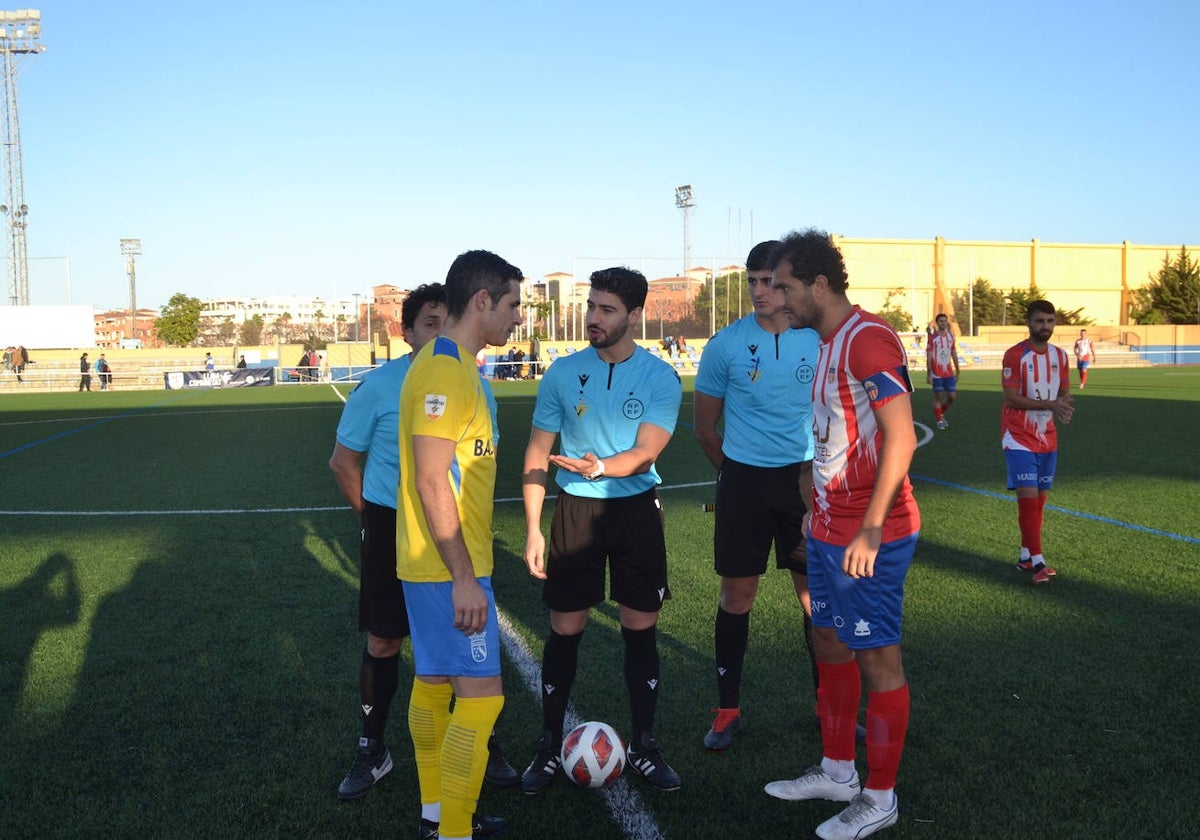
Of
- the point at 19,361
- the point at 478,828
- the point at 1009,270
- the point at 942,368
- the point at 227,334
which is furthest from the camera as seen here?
the point at 227,334

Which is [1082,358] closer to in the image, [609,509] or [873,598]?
[609,509]

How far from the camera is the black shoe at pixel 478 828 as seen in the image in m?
3.32

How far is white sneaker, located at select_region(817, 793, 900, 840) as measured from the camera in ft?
10.9

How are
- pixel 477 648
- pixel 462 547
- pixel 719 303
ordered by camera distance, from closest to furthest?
pixel 462 547
pixel 477 648
pixel 719 303

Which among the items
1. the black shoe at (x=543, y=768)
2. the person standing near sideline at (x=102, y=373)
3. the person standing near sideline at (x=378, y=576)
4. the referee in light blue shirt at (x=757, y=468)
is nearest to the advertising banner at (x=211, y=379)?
the person standing near sideline at (x=102, y=373)

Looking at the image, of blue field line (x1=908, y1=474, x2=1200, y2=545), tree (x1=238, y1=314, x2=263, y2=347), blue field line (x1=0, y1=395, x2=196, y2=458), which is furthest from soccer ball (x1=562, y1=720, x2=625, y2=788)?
tree (x1=238, y1=314, x2=263, y2=347)

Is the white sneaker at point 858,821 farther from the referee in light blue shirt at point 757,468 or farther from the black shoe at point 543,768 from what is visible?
the black shoe at point 543,768

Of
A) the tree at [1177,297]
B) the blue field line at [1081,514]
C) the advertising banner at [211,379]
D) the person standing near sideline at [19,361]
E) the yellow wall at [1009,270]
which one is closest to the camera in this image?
the blue field line at [1081,514]

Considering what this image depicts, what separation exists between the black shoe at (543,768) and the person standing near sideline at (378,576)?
0.30 ft

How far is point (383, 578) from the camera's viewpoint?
151 inches

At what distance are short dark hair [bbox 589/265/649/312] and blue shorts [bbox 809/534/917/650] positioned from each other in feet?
4.28

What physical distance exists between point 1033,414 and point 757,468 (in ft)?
12.1

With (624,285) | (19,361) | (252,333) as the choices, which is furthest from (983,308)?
(252,333)

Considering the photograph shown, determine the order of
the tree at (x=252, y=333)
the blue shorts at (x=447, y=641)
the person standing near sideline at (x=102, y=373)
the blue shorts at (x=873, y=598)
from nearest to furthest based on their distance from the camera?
1. the blue shorts at (x=447, y=641)
2. the blue shorts at (x=873, y=598)
3. the person standing near sideline at (x=102, y=373)
4. the tree at (x=252, y=333)
